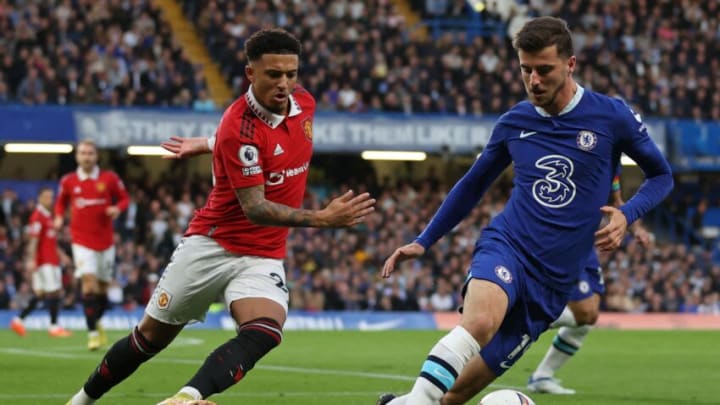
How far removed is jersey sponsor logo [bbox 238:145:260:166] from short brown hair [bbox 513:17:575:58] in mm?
1518

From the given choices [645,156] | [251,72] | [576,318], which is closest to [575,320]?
[576,318]

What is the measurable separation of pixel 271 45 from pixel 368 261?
20.6 m

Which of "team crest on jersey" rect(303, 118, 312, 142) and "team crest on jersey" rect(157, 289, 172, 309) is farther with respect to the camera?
"team crest on jersey" rect(303, 118, 312, 142)

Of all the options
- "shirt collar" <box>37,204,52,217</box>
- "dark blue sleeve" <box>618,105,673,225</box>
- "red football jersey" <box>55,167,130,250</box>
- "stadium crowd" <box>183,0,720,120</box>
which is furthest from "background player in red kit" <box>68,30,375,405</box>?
"stadium crowd" <box>183,0,720,120</box>

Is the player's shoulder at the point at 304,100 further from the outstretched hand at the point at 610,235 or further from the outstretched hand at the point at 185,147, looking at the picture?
the outstretched hand at the point at 610,235

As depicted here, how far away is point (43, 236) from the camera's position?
20094 mm

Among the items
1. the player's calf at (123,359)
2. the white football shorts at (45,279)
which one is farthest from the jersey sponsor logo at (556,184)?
the white football shorts at (45,279)

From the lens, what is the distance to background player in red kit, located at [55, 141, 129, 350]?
16562 millimetres

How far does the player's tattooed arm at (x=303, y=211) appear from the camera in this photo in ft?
22.9

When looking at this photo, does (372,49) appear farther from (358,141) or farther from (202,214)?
(202,214)

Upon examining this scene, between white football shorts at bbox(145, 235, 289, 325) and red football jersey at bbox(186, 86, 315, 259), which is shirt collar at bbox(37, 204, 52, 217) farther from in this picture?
white football shorts at bbox(145, 235, 289, 325)

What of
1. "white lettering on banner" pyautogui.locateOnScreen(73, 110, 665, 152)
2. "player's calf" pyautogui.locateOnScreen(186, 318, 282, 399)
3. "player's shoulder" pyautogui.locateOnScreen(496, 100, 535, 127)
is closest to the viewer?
"player's calf" pyautogui.locateOnScreen(186, 318, 282, 399)

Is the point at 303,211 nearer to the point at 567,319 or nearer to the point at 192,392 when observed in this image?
the point at 192,392

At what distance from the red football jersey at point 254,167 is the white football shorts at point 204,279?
0.25 ft
